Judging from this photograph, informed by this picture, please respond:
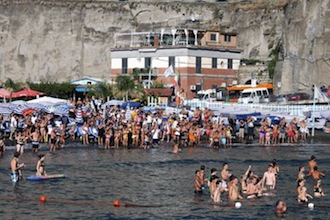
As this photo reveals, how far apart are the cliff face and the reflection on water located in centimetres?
4101

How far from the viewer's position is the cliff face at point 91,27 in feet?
282

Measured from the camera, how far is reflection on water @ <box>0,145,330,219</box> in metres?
27.1

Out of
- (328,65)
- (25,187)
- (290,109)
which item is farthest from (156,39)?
(25,187)

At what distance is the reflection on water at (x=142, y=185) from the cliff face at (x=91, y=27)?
135 feet

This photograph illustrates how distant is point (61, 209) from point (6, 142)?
65.0 ft

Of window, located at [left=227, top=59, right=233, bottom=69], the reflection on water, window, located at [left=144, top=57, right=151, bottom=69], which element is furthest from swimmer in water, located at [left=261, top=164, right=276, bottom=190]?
window, located at [left=227, top=59, right=233, bottom=69]

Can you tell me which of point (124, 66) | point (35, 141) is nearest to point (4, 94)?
point (124, 66)

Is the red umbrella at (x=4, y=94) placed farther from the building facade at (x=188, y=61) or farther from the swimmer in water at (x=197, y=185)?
the swimmer in water at (x=197, y=185)

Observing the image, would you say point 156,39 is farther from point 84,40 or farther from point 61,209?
point 61,209

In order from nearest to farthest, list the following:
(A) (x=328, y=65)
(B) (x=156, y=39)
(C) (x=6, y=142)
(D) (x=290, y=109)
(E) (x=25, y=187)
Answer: (E) (x=25, y=187) < (C) (x=6, y=142) < (D) (x=290, y=109) < (A) (x=328, y=65) < (B) (x=156, y=39)

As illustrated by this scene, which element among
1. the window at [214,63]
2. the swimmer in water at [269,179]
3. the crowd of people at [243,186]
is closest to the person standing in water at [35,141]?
the crowd of people at [243,186]

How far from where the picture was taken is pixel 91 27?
305ft

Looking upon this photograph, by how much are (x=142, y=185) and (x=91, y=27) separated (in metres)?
62.1

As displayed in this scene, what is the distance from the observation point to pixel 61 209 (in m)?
27.3
